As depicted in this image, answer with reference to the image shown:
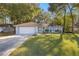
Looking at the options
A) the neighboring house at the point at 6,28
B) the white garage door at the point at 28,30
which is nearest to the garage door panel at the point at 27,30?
the white garage door at the point at 28,30

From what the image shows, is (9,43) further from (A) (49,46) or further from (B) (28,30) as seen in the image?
(A) (49,46)

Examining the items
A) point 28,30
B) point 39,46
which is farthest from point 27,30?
point 39,46

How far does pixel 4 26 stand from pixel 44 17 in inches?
20.5

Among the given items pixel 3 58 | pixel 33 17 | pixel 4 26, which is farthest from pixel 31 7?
Result: pixel 3 58

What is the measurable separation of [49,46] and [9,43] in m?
0.51

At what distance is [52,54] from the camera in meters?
4.65

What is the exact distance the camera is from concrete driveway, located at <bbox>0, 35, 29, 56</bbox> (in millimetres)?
4656

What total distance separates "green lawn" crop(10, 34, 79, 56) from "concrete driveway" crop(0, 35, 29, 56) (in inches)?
2.1

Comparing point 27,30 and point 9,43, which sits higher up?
point 27,30

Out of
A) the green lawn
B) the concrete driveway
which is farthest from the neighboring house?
the green lawn

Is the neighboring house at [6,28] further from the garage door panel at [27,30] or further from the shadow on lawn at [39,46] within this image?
the shadow on lawn at [39,46]

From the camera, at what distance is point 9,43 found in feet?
15.4

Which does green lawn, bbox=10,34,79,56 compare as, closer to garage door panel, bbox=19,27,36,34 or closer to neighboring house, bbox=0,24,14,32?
garage door panel, bbox=19,27,36,34

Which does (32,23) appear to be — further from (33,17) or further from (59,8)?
(59,8)
